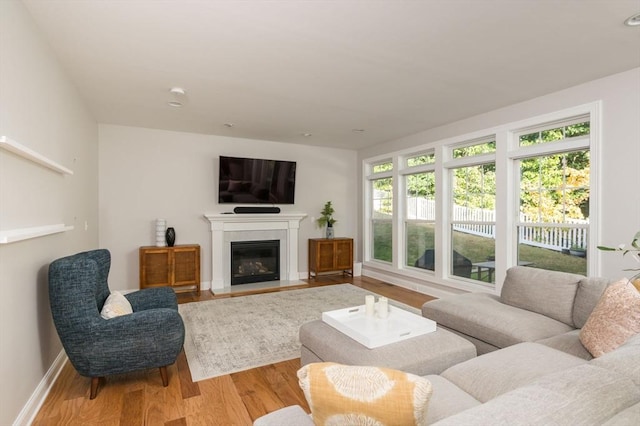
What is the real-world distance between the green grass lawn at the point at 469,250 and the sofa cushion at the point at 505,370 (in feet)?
7.67

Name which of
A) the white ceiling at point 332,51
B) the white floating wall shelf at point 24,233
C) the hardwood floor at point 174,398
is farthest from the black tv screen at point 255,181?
the hardwood floor at point 174,398

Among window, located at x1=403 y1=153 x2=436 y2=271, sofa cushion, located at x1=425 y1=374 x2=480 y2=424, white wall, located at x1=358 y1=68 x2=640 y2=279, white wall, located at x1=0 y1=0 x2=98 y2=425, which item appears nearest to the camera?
sofa cushion, located at x1=425 y1=374 x2=480 y2=424

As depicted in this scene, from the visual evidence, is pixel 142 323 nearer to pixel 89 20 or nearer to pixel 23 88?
pixel 23 88

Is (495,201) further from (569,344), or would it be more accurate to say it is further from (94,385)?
(94,385)

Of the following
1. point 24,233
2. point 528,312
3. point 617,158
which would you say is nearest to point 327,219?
point 528,312

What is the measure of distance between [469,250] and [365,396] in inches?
171

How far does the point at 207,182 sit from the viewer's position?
18.0 ft

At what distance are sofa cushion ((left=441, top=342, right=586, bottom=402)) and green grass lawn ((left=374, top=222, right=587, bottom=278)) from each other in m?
2.34

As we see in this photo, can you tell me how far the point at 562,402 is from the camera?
83 cm

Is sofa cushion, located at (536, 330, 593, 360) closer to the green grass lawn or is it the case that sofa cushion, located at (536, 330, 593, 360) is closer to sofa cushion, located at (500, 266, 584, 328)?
sofa cushion, located at (500, 266, 584, 328)

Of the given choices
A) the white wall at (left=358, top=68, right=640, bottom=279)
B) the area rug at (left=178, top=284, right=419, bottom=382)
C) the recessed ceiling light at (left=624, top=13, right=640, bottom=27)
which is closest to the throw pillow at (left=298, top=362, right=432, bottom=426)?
the area rug at (left=178, top=284, right=419, bottom=382)

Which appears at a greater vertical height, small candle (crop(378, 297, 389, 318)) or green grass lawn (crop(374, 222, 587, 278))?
green grass lawn (crop(374, 222, 587, 278))

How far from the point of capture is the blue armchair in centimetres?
209

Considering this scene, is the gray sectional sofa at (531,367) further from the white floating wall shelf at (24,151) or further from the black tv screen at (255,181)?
the black tv screen at (255,181)
